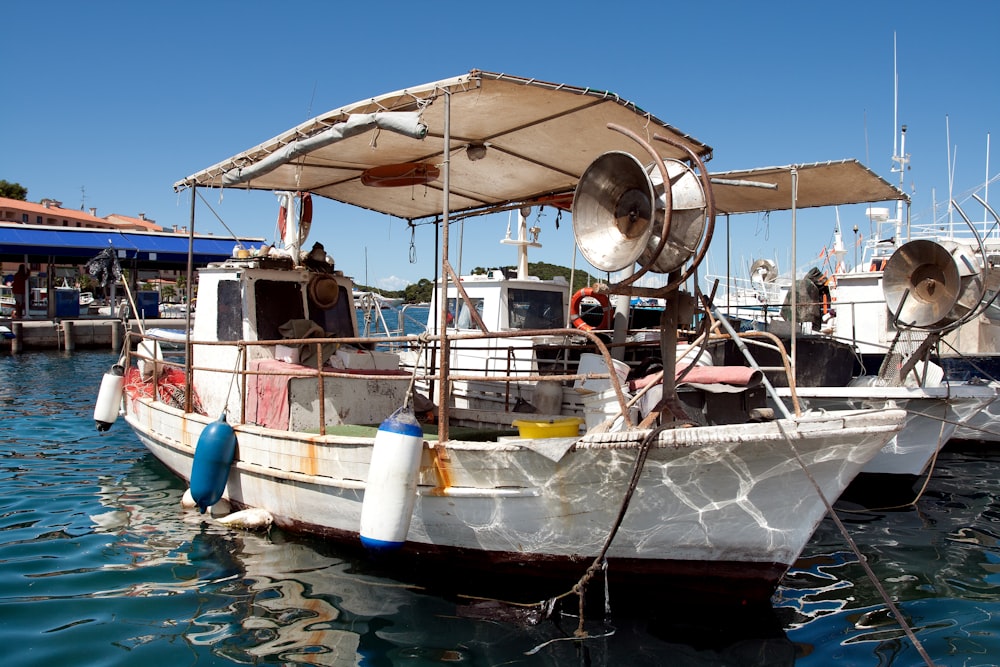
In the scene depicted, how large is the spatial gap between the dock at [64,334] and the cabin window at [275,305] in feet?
76.8

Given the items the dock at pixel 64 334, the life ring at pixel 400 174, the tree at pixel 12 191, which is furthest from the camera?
the tree at pixel 12 191

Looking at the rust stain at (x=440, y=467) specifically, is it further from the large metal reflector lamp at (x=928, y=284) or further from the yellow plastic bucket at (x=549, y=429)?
the large metal reflector lamp at (x=928, y=284)

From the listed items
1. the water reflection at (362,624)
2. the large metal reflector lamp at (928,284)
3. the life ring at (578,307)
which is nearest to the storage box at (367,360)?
the water reflection at (362,624)

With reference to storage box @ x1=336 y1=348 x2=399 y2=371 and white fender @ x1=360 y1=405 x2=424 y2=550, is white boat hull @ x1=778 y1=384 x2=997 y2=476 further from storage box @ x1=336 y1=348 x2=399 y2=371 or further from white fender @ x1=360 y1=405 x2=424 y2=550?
white fender @ x1=360 y1=405 x2=424 y2=550

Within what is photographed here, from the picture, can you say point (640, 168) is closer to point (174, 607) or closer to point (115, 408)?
point (174, 607)

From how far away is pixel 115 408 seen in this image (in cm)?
1034

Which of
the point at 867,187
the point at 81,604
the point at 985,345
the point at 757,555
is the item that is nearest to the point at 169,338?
the point at 81,604

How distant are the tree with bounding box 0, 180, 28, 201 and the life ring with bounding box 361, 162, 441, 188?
69736 millimetres

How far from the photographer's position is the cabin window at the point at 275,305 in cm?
835

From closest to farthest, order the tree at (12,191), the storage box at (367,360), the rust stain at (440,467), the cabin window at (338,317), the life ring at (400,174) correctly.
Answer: the rust stain at (440,467), the storage box at (367,360), the life ring at (400,174), the cabin window at (338,317), the tree at (12,191)

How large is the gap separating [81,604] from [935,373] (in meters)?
9.93

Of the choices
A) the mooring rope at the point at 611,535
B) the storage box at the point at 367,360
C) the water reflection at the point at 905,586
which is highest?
the storage box at the point at 367,360

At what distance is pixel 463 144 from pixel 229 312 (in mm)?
3325

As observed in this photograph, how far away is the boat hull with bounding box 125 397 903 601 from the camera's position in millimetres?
4742
